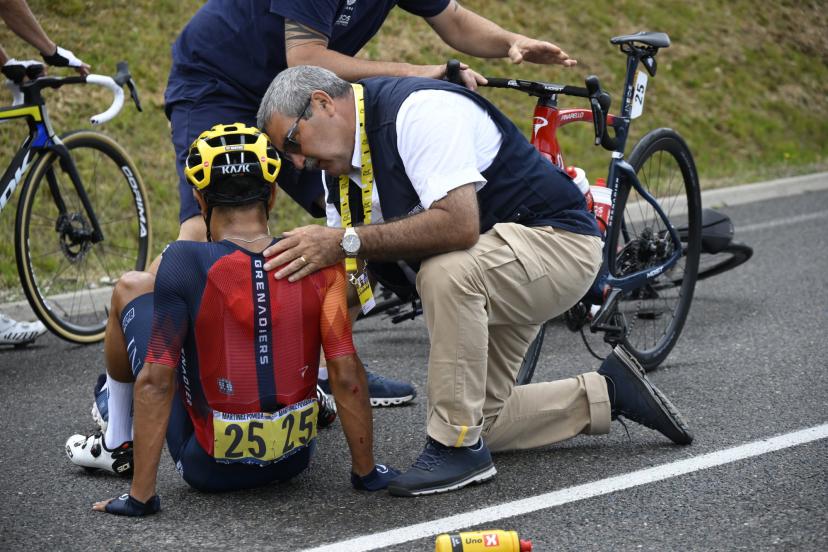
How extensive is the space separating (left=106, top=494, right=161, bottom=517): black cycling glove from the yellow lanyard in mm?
968

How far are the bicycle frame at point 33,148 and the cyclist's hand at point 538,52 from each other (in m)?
2.52

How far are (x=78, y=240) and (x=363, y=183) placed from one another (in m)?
2.82

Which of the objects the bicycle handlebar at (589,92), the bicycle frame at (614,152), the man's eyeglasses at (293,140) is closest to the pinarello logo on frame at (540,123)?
the bicycle frame at (614,152)

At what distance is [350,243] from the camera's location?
148 inches

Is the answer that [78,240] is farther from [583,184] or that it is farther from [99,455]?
[583,184]

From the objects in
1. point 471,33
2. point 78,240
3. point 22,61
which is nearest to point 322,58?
point 471,33

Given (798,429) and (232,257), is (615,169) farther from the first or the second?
(232,257)

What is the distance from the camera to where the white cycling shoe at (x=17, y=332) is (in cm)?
612

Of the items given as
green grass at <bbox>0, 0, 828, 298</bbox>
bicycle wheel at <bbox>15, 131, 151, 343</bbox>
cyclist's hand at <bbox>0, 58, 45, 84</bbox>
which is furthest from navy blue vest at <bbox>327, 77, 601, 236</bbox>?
green grass at <bbox>0, 0, 828, 298</bbox>

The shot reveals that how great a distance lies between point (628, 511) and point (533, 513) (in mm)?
293

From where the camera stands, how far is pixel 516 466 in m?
4.21

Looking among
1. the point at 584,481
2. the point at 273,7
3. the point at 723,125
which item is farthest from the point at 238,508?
the point at 723,125

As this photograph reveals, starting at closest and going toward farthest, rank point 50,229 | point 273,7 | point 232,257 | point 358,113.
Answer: point 232,257
point 358,113
point 273,7
point 50,229

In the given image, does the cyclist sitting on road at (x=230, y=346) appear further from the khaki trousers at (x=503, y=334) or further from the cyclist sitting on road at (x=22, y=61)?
the cyclist sitting on road at (x=22, y=61)
